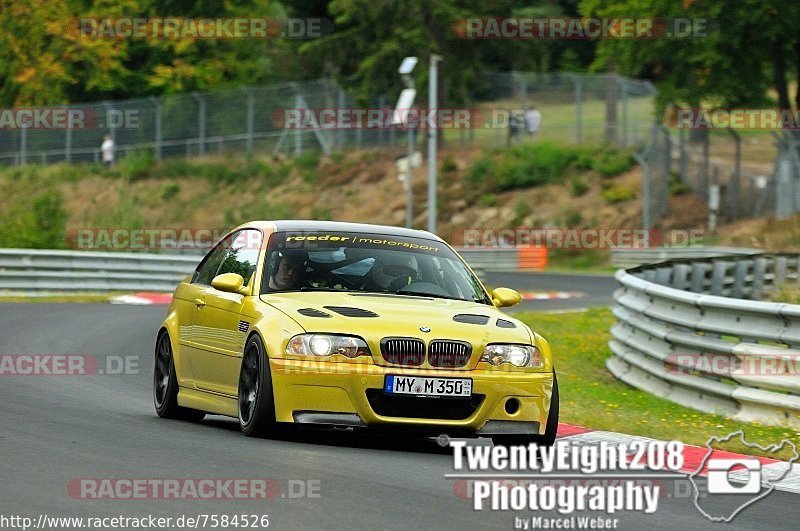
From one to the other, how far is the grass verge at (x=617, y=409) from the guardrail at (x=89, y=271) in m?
10.6

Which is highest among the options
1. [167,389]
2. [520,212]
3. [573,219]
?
[167,389]

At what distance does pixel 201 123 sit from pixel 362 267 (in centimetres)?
4617

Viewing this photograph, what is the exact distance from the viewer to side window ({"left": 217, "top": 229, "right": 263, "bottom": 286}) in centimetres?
1095

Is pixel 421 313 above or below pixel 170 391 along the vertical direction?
above

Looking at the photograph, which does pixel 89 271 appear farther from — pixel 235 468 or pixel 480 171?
pixel 480 171

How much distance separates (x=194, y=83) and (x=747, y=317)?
53.5 metres

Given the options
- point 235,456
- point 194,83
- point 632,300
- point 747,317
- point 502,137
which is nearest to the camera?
point 235,456

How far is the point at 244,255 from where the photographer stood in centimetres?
1120

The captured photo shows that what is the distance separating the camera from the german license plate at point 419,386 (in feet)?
31.3

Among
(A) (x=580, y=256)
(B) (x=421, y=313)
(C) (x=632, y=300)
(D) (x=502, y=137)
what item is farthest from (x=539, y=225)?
(B) (x=421, y=313)

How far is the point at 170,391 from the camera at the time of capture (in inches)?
455

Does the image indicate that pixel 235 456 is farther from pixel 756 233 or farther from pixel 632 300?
pixel 756 233
